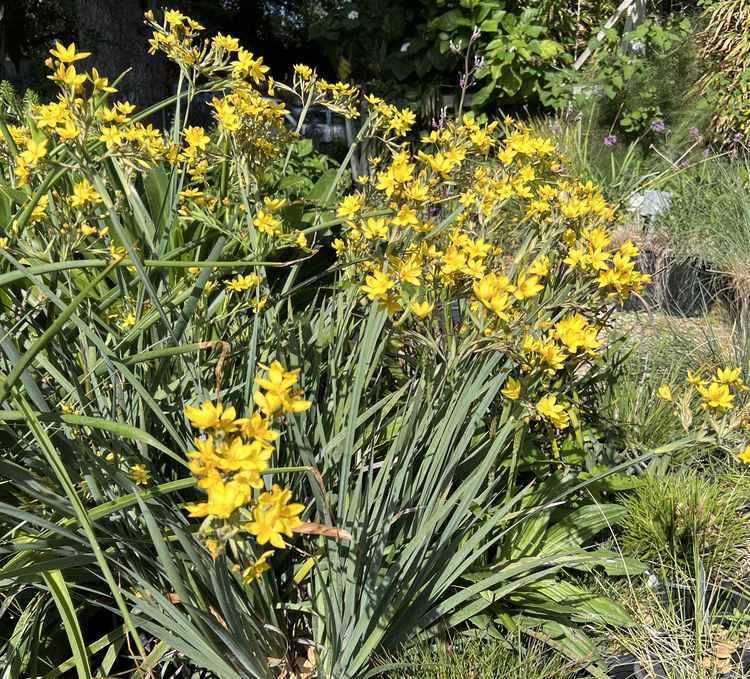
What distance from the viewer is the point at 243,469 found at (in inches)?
31.4

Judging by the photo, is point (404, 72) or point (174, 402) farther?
point (404, 72)

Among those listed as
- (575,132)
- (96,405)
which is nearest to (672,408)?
(96,405)

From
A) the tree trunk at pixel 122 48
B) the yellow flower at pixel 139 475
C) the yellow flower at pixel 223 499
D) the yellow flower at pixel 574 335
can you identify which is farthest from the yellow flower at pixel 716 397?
the tree trunk at pixel 122 48

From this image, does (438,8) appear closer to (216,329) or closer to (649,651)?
(216,329)

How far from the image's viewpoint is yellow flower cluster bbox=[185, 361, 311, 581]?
780 mm

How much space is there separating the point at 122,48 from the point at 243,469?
4.47m

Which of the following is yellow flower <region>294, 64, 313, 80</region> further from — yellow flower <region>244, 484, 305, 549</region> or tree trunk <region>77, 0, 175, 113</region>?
tree trunk <region>77, 0, 175, 113</region>

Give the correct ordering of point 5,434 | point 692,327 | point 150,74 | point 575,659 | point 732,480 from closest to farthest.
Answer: point 5,434, point 575,659, point 732,480, point 692,327, point 150,74

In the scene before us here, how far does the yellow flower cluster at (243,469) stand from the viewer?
2.56 ft

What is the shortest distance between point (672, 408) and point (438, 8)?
4429 mm

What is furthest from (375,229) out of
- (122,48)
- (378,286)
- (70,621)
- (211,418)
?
(122,48)

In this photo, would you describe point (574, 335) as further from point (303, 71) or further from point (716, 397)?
point (303, 71)

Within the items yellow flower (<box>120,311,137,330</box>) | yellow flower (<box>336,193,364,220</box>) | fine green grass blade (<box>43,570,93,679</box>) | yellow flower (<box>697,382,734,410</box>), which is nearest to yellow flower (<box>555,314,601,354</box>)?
yellow flower (<box>697,382,734,410</box>)

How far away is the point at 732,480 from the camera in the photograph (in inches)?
80.3
